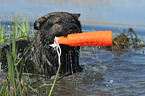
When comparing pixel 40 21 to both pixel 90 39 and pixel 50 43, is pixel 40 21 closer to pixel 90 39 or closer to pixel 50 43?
pixel 50 43

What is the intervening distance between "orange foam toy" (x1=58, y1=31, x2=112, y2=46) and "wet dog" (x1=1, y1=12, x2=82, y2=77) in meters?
0.15

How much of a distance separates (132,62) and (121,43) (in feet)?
6.99

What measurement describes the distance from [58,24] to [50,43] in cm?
41

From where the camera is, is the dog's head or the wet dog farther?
the wet dog

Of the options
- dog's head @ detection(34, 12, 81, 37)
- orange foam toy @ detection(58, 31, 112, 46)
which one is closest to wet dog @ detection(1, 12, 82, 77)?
dog's head @ detection(34, 12, 81, 37)

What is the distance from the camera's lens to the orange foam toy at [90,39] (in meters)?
3.65

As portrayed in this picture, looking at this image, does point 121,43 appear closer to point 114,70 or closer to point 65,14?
point 114,70

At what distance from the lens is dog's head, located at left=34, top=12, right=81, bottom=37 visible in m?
4.03

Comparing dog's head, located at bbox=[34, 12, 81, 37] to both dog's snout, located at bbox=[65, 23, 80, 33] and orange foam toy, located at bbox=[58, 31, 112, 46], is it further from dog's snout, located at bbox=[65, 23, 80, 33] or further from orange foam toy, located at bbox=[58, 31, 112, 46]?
orange foam toy, located at bbox=[58, 31, 112, 46]

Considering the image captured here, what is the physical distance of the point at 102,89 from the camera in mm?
3957

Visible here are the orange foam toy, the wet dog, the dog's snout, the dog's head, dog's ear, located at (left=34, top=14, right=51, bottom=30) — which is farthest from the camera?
dog's ear, located at (left=34, top=14, right=51, bottom=30)

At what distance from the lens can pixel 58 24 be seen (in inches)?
167

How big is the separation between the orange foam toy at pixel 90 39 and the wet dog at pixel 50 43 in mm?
146

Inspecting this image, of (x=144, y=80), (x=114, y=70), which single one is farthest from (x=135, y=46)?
(x=144, y=80)
